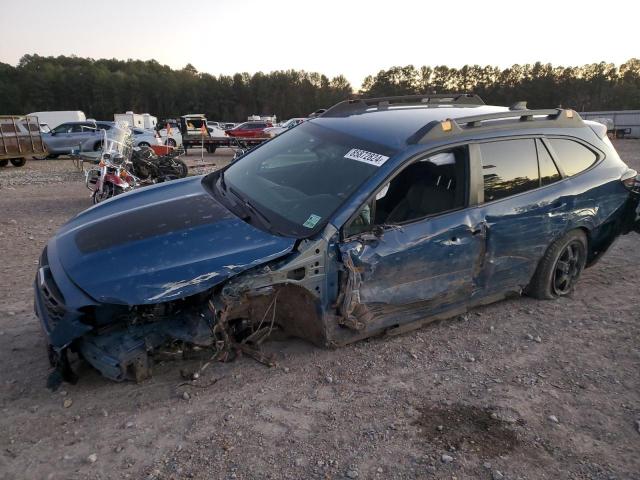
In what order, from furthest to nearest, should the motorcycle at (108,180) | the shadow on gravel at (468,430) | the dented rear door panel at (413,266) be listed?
the motorcycle at (108,180)
the dented rear door panel at (413,266)
the shadow on gravel at (468,430)

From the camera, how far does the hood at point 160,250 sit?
2.70 metres

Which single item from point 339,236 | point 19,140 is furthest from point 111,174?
point 19,140

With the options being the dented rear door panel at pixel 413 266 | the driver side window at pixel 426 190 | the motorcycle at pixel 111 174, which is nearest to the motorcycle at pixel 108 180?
the motorcycle at pixel 111 174

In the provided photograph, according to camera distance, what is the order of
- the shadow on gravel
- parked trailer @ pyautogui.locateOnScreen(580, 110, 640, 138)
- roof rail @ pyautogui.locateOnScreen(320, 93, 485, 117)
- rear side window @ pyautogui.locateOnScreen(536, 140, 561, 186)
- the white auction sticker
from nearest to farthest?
1. the shadow on gravel
2. the white auction sticker
3. rear side window @ pyautogui.locateOnScreen(536, 140, 561, 186)
4. roof rail @ pyautogui.locateOnScreen(320, 93, 485, 117)
5. parked trailer @ pyautogui.locateOnScreen(580, 110, 640, 138)

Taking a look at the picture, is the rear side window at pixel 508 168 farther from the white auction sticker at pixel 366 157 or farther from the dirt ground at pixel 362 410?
the dirt ground at pixel 362 410

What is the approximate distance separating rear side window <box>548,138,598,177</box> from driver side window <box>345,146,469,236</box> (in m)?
1.12

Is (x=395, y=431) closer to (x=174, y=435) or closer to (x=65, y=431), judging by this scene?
(x=174, y=435)

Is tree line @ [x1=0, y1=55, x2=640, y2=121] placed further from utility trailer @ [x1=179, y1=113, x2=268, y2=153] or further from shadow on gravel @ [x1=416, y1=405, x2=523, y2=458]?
shadow on gravel @ [x1=416, y1=405, x2=523, y2=458]

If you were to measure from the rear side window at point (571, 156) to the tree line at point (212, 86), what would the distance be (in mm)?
69165

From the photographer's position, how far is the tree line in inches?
3029

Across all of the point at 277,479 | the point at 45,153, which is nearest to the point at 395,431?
the point at 277,479

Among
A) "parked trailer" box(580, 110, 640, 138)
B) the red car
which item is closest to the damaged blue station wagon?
the red car

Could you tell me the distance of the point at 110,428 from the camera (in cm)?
267

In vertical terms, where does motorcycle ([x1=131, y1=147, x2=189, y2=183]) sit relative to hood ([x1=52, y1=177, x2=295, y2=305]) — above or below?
below
